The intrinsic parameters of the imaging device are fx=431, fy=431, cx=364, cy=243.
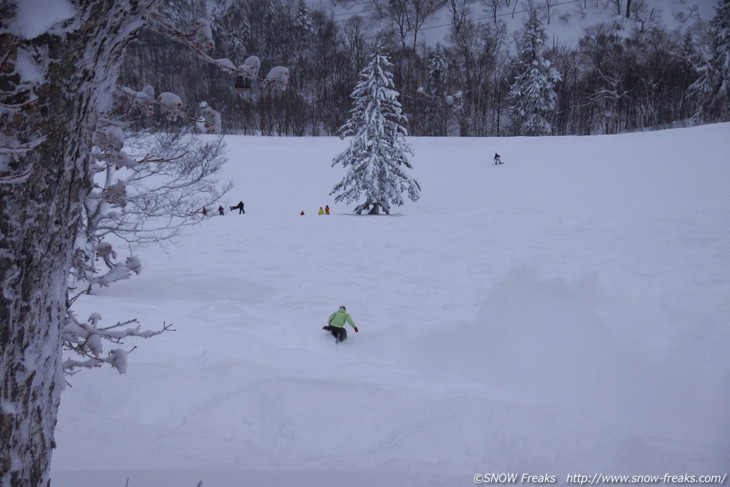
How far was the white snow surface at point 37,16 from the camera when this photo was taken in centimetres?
137

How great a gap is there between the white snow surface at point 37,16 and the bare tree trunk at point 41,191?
0.02 meters

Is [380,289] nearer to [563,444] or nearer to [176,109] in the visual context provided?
[563,444]

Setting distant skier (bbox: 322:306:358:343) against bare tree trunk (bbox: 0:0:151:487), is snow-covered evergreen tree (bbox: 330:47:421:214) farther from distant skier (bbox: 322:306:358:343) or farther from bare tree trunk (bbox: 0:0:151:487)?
bare tree trunk (bbox: 0:0:151:487)

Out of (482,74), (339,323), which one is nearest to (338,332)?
(339,323)

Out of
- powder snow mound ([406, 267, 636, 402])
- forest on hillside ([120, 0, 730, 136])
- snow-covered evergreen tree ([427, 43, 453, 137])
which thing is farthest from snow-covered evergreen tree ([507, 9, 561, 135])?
powder snow mound ([406, 267, 636, 402])

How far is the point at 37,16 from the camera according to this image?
139 cm

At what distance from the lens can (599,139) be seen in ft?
114

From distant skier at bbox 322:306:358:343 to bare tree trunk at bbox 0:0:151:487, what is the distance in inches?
291

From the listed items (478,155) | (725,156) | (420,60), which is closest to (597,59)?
(420,60)

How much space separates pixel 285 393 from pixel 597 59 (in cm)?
Answer: 5808

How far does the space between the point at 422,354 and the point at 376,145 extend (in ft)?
47.2

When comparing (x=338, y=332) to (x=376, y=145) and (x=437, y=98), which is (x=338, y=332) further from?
(x=437, y=98)

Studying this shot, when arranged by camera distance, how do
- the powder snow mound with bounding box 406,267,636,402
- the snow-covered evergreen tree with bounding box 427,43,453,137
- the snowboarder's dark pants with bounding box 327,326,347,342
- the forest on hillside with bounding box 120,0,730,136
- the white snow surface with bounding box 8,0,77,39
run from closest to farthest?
the white snow surface with bounding box 8,0,77,39 → the powder snow mound with bounding box 406,267,636,402 → the snowboarder's dark pants with bounding box 327,326,347,342 → the forest on hillside with bounding box 120,0,730,136 → the snow-covered evergreen tree with bounding box 427,43,453,137

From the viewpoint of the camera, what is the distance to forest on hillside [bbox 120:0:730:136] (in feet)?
150
